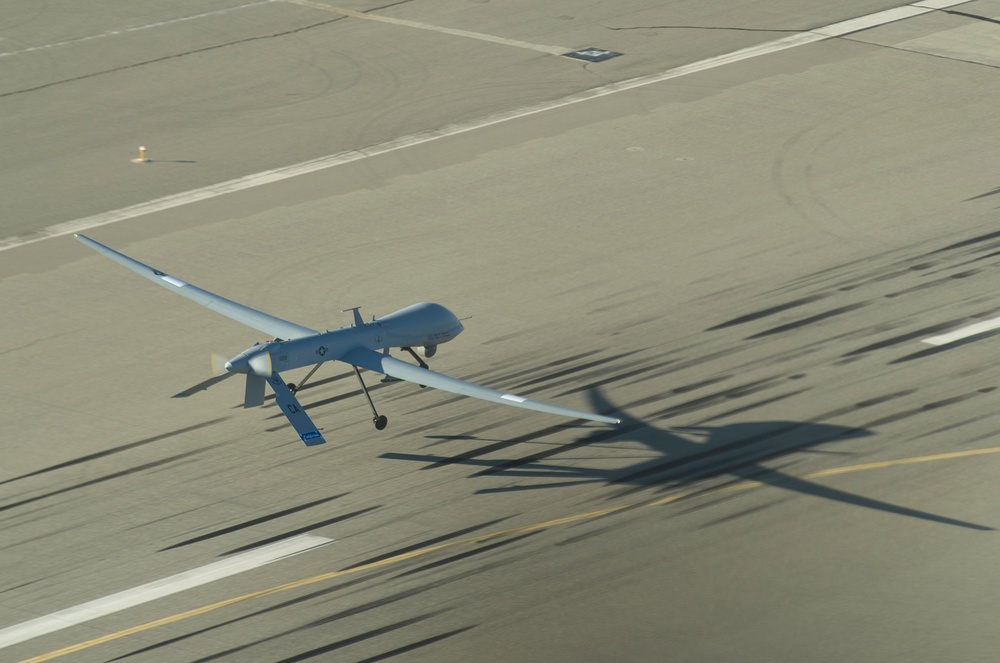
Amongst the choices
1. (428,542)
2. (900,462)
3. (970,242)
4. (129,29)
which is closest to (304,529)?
(428,542)

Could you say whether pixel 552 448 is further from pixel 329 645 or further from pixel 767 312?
pixel 767 312

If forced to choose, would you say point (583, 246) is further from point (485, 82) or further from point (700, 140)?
point (485, 82)

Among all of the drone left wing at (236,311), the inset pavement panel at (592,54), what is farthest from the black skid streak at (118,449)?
the inset pavement panel at (592,54)

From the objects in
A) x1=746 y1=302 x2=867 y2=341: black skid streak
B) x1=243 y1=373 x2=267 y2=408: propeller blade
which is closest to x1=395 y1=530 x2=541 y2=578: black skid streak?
x1=243 y1=373 x2=267 y2=408: propeller blade

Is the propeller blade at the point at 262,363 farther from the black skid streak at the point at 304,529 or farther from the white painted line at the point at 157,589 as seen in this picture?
the white painted line at the point at 157,589

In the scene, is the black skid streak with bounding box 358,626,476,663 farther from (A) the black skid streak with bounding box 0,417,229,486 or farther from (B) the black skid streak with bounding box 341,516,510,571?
(A) the black skid streak with bounding box 0,417,229,486
